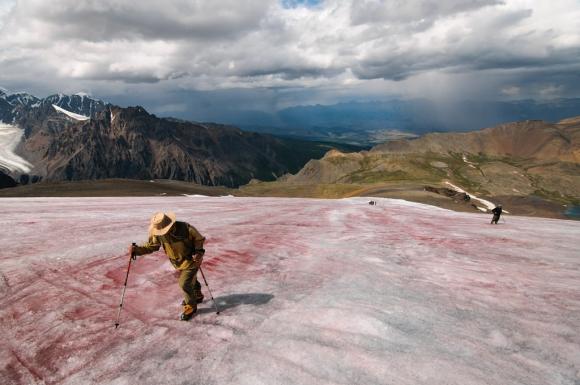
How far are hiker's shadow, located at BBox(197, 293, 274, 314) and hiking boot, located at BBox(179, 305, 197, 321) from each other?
43 cm

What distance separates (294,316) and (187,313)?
3035 millimetres

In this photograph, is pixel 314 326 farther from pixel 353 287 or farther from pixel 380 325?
pixel 353 287

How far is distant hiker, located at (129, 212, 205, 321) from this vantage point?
38.5 ft

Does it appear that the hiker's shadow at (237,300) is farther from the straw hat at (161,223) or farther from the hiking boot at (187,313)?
the straw hat at (161,223)

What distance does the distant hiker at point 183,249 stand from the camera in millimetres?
11727

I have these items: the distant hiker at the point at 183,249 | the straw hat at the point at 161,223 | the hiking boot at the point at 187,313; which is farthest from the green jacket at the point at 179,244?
the hiking boot at the point at 187,313

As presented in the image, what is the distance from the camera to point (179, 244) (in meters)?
11.8

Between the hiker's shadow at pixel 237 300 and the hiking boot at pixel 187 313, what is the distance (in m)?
0.43

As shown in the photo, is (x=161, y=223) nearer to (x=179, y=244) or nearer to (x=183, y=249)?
(x=179, y=244)

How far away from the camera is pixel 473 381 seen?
9203mm

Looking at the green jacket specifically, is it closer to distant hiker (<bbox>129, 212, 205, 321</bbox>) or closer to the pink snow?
distant hiker (<bbox>129, 212, 205, 321</bbox>)

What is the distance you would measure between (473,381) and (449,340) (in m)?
1.88

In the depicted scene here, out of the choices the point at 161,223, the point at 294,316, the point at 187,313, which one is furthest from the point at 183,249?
the point at 294,316

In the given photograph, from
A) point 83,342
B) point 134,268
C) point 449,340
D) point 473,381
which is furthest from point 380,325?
point 134,268
